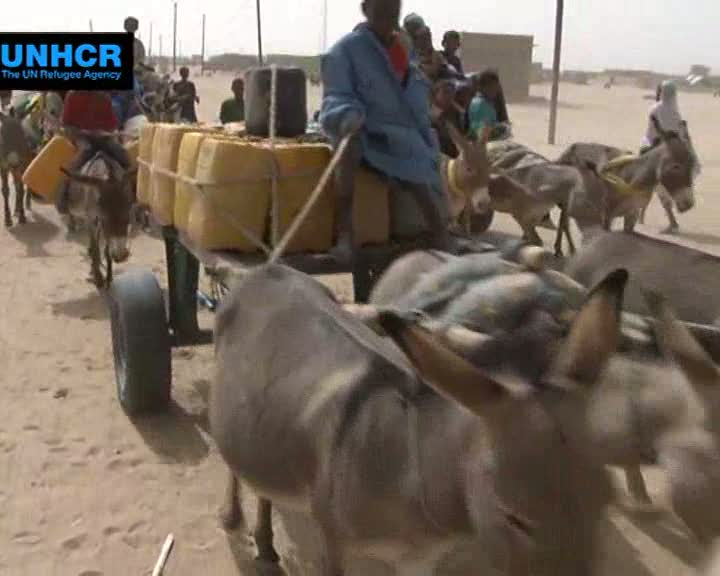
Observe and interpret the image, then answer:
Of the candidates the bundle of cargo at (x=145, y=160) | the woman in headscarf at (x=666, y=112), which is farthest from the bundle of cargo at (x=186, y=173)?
the woman in headscarf at (x=666, y=112)

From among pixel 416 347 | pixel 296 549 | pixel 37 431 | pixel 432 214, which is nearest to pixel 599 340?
pixel 416 347

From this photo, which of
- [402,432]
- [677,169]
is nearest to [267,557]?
[402,432]

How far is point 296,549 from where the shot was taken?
15.5 ft

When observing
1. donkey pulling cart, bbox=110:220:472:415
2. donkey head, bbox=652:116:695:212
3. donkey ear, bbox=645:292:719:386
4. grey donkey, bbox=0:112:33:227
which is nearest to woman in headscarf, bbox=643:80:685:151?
donkey head, bbox=652:116:695:212

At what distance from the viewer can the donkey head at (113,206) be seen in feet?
30.3

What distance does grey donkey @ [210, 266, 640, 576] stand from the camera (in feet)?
8.25

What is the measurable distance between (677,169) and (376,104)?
6.29 metres

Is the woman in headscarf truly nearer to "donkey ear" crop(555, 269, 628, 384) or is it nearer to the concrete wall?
"donkey ear" crop(555, 269, 628, 384)

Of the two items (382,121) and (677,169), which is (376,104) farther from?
(677,169)

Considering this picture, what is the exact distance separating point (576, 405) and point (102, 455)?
373 cm

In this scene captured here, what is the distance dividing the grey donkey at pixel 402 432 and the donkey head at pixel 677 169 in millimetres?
7414

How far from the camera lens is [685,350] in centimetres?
322

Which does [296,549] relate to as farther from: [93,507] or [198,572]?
[93,507]

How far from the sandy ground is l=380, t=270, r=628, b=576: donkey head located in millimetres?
459
